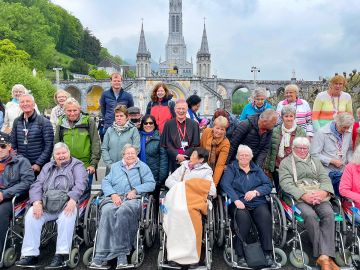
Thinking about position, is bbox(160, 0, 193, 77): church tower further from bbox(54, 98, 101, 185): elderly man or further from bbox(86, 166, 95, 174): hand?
bbox(86, 166, 95, 174): hand

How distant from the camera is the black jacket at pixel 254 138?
485 cm

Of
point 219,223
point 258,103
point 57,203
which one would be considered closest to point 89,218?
point 57,203

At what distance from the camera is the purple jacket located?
4.28 m

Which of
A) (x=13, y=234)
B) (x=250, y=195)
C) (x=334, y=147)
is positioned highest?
(x=334, y=147)

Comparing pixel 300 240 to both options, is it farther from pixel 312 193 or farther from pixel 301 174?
pixel 301 174

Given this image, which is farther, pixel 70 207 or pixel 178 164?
pixel 178 164

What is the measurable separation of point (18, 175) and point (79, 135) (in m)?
0.96

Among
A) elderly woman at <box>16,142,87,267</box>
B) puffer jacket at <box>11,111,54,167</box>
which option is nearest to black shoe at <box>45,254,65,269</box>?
elderly woman at <box>16,142,87,267</box>

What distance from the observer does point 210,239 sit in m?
4.08

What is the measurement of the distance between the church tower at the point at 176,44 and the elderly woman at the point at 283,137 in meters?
85.8

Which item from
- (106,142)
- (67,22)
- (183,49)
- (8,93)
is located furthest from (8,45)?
(183,49)

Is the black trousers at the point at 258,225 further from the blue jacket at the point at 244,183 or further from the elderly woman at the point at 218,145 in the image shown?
the elderly woman at the point at 218,145

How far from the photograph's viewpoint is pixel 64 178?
441 centimetres

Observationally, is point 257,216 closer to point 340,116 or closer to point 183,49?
point 340,116
